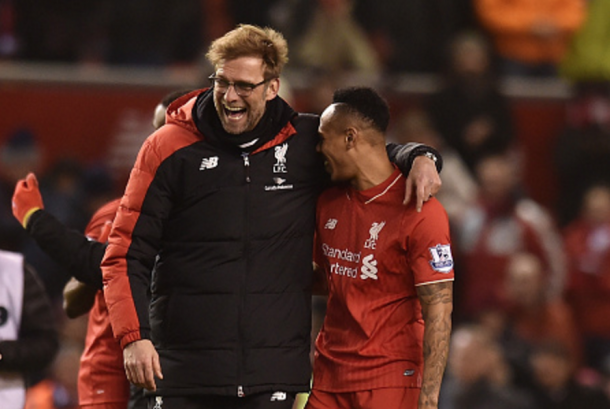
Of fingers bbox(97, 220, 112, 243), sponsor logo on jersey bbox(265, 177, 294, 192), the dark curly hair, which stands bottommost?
fingers bbox(97, 220, 112, 243)

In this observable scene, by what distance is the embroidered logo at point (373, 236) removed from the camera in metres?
5.27

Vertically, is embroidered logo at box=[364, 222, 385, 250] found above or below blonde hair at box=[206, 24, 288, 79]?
below

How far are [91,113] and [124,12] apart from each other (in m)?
0.94

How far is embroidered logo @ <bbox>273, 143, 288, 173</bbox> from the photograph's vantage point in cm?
528

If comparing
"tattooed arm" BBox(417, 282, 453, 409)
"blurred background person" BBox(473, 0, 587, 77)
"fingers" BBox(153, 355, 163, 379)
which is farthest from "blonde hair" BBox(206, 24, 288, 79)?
"blurred background person" BBox(473, 0, 587, 77)

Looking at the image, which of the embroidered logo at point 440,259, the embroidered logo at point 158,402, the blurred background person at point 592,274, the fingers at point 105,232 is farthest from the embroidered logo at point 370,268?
the blurred background person at point 592,274

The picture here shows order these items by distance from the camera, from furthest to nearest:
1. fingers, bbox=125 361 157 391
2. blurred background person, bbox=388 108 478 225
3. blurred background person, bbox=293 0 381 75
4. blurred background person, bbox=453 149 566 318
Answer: blurred background person, bbox=293 0 381 75, blurred background person, bbox=388 108 478 225, blurred background person, bbox=453 149 566 318, fingers, bbox=125 361 157 391

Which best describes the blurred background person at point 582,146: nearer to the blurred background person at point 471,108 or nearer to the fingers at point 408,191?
the blurred background person at point 471,108

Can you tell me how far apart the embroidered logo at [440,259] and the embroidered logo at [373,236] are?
247 millimetres

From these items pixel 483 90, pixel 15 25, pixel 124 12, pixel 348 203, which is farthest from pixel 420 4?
pixel 348 203

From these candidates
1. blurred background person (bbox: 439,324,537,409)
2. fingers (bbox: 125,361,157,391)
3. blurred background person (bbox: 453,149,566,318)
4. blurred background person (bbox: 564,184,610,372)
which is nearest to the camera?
fingers (bbox: 125,361,157,391)

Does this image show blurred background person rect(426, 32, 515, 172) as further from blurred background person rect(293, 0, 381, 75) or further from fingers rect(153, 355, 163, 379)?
fingers rect(153, 355, 163, 379)

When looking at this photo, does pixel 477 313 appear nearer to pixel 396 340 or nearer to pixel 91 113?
pixel 91 113

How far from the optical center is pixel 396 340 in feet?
17.3
